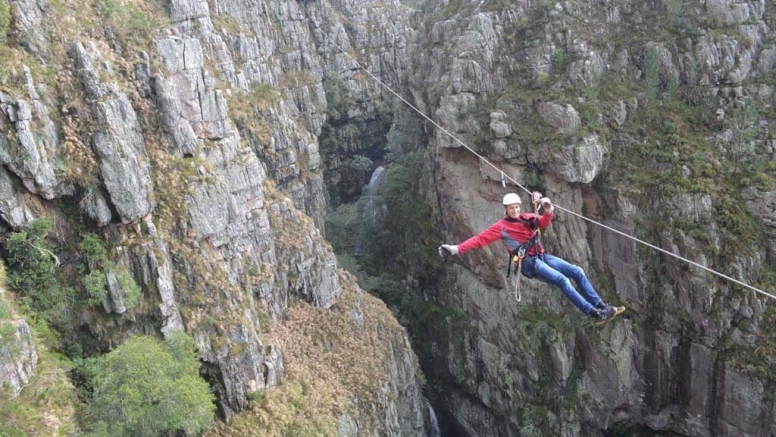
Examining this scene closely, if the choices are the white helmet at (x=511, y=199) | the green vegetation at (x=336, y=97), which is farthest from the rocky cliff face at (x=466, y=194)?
the green vegetation at (x=336, y=97)

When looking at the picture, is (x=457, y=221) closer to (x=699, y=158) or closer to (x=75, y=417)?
(x=699, y=158)

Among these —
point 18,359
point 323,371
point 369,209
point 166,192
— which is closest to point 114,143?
point 166,192

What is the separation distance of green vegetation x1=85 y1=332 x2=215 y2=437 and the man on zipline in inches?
259

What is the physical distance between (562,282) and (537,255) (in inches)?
29.1

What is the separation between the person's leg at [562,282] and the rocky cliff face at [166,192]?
8.94 m

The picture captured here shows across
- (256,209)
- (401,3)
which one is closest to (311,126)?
(256,209)

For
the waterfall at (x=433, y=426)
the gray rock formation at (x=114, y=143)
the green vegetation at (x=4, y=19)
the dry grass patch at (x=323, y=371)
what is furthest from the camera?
the waterfall at (x=433, y=426)

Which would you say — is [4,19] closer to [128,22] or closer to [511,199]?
[128,22]

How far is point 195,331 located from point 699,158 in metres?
19.3

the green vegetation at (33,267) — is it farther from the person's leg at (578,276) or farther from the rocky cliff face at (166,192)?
the person's leg at (578,276)

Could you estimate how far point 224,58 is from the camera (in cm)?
2202

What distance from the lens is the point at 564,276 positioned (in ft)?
32.7

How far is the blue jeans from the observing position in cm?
967

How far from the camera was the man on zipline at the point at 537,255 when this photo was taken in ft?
31.8
